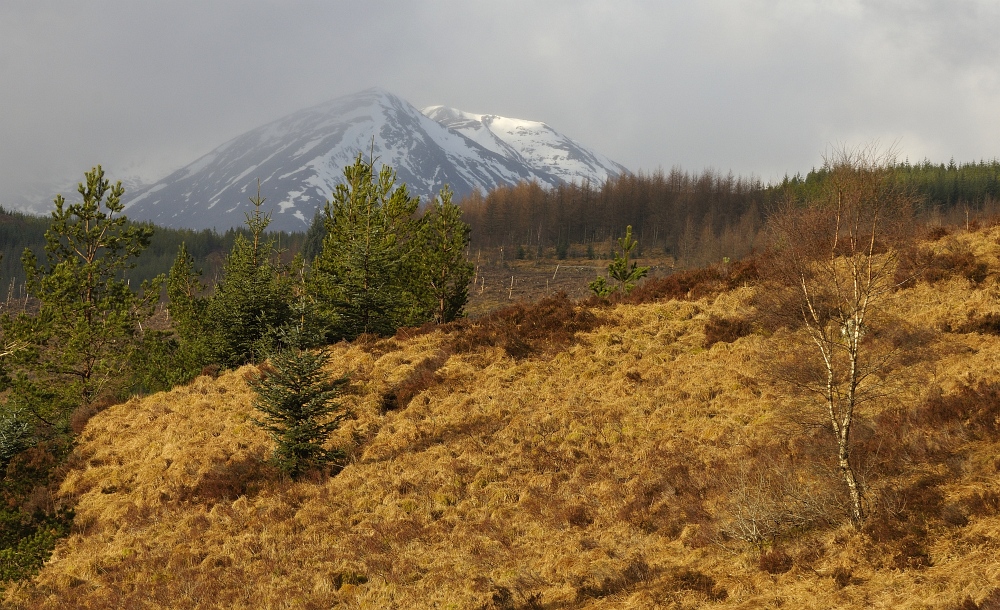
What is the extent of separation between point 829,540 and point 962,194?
12729 centimetres

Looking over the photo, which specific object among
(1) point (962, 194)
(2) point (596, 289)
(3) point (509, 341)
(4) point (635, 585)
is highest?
(1) point (962, 194)

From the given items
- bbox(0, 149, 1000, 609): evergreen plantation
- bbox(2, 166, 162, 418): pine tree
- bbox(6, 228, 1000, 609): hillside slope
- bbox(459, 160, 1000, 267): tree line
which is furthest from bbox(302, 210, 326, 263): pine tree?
bbox(6, 228, 1000, 609): hillside slope

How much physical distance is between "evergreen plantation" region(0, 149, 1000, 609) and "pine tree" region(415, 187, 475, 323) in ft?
9.77

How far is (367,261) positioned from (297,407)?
1073 centimetres

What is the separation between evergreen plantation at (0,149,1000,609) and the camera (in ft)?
29.2

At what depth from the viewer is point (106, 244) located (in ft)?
74.0

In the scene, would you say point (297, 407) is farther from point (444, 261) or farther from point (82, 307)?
point (444, 261)

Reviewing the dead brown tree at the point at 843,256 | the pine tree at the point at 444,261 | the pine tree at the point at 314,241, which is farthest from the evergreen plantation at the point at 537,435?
the pine tree at the point at 314,241

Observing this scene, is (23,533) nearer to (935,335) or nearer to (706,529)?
(706,529)

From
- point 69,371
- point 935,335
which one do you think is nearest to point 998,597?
point 935,335

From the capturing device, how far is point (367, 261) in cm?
2441

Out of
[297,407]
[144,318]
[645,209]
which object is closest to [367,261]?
[144,318]

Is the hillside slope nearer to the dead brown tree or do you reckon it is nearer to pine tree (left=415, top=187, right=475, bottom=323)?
the dead brown tree

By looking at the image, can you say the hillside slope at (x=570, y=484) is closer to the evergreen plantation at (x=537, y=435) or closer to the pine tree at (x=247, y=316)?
the evergreen plantation at (x=537, y=435)
